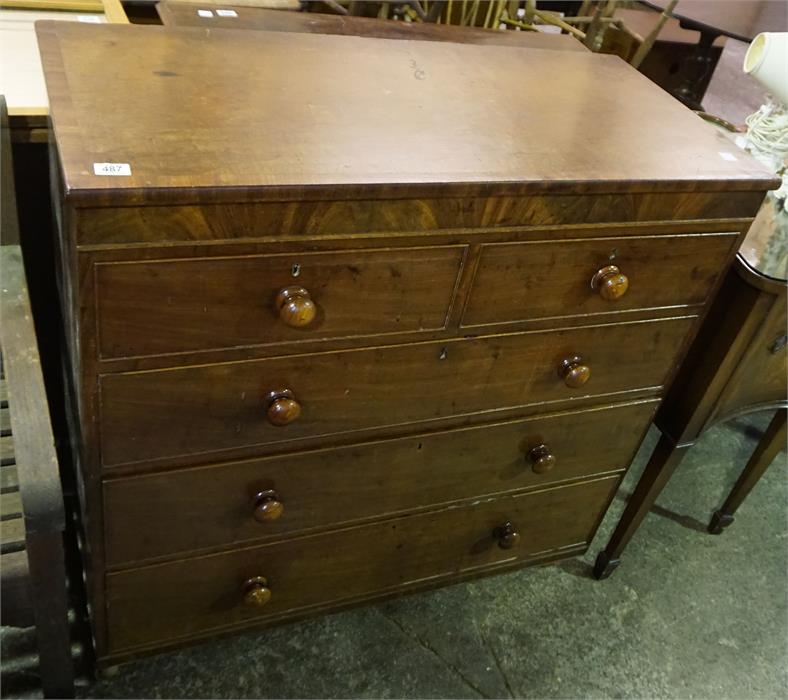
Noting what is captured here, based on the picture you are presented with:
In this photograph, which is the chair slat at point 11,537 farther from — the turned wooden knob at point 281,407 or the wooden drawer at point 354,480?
the turned wooden knob at point 281,407

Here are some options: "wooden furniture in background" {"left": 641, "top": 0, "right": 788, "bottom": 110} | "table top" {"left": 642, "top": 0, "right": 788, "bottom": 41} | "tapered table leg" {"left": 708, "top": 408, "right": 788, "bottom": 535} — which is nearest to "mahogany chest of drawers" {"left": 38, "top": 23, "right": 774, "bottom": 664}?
"tapered table leg" {"left": 708, "top": 408, "right": 788, "bottom": 535}

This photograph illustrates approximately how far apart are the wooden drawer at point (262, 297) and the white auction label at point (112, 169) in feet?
0.30

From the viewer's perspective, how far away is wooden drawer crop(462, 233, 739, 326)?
0.99m

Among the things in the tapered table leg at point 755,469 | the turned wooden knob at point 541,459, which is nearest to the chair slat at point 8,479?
the turned wooden knob at point 541,459

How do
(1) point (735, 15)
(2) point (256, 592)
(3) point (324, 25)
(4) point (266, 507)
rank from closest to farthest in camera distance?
1. (4) point (266, 507)
2. (2) point (256, 592)
3. (3) point (324, 25)
4. (1) point (735, 15)

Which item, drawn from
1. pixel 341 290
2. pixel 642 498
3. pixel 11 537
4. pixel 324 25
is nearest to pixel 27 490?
pixel 11 537

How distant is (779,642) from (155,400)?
1323 millimetres

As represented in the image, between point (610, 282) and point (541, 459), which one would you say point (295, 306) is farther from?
point (541, 459)

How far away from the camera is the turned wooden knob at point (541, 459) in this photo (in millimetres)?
1261

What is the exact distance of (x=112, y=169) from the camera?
76cm

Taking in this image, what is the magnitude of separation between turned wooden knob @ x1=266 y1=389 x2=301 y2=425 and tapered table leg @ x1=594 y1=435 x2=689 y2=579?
763 millimetres

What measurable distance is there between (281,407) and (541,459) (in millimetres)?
484

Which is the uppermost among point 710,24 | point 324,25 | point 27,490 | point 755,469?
point 324,25

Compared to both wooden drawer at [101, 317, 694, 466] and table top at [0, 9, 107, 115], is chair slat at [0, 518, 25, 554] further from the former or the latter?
table top at [0, 9, 107, 115]
